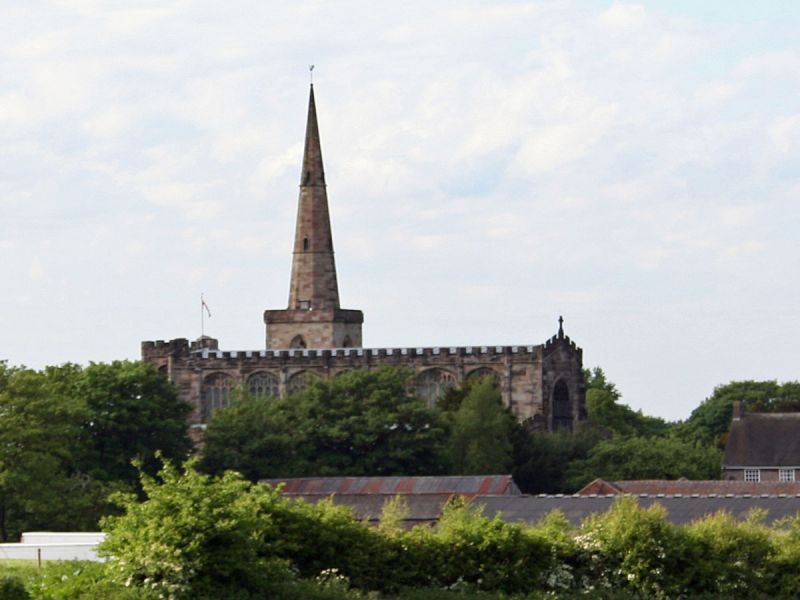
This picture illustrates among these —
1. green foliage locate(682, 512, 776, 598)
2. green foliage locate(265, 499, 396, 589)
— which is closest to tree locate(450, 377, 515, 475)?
green foliage locate(682, 512, 776, 598)

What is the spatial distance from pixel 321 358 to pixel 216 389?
20.1ft

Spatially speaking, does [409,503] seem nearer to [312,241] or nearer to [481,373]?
[481,373]

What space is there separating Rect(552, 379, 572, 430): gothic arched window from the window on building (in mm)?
11536

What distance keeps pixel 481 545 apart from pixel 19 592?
1276 centimetres

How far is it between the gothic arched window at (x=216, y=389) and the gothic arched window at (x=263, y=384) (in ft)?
3.65

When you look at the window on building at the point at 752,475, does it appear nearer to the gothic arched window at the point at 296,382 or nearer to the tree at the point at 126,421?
the gothic arched window at the point at 296,382

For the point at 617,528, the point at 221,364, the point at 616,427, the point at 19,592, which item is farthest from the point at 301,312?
the point at 19,592

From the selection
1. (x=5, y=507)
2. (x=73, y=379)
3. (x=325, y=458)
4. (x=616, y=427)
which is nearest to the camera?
(x=5, y=507)

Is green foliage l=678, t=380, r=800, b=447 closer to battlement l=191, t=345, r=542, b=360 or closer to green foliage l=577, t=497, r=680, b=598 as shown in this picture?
battlement l=191, t=345, r=542, b=360

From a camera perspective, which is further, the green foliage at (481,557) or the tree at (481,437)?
the tree at (481,437)

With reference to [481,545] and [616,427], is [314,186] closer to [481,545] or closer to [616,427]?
[616,427]

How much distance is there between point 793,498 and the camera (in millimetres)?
78250

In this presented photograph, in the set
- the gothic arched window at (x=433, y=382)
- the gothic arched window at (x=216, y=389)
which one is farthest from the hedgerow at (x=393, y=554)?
the gothic arched window at (x=216, y=389)

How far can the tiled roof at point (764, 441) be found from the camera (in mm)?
118875
